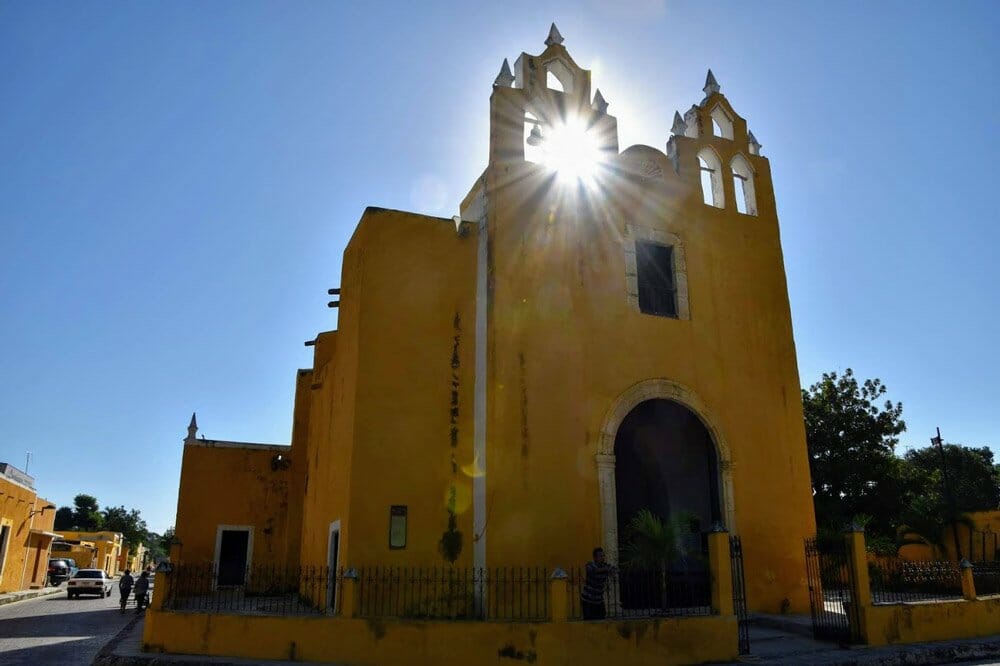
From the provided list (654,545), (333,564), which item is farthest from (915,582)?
(333,564)

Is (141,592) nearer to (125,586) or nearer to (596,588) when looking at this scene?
(125,586)

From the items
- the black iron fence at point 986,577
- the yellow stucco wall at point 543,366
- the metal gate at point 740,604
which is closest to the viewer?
the metal gate at point 740,604

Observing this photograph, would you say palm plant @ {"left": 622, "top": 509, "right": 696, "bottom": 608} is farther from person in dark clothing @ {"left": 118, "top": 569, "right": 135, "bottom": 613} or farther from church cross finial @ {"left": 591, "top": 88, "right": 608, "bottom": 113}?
person in dark clothing @ {"left": 118, "top": 569, "right": 135, "bottom": 613}

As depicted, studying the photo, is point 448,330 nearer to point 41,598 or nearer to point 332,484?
point 332,484

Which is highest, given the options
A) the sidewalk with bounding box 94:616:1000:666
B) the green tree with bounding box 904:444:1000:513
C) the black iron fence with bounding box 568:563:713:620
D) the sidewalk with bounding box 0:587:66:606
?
the green tree with bounding box 904:444:1000:513

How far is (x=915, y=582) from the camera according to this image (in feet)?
36.3

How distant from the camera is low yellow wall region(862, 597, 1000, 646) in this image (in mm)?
9945

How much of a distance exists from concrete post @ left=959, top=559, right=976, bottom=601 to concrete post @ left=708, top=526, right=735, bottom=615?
4.68 metres

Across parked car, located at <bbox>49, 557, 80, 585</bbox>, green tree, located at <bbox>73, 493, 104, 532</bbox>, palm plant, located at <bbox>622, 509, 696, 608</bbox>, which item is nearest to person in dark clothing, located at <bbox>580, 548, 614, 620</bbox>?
palm plant, located at <bbox>622, 509, 696, 608</bbox>

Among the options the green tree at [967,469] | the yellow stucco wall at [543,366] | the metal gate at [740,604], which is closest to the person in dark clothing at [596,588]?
the yellow stucco wall at [543,366]

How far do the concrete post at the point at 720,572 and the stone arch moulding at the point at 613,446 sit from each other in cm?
184

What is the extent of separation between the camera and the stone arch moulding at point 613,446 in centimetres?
1097

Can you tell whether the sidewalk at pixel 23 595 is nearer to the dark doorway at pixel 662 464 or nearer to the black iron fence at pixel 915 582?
the dark doorway at pixel 662 464

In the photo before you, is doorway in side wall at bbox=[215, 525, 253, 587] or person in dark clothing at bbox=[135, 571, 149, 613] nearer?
doorway in side wall at bbox=[215, 525, 253, 587]
